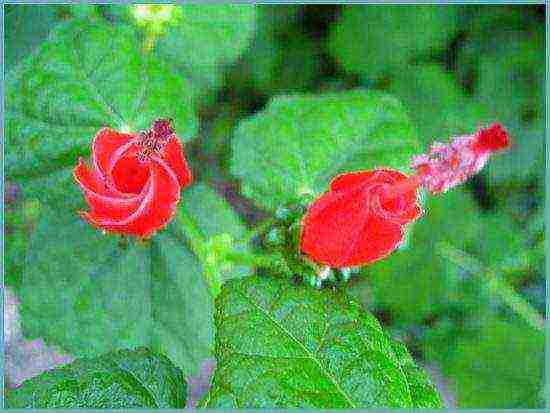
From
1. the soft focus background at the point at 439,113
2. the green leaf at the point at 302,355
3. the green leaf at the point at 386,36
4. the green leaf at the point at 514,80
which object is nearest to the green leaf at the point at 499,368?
the soft focus background at the point at 439,113

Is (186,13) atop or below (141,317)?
atop

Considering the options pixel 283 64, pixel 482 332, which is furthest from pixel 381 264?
pixel 283 64

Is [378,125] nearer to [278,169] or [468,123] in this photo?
[278,169]

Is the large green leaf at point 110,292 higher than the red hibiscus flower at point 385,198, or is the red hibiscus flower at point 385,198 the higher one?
the red hibiscus flower at point 385,198

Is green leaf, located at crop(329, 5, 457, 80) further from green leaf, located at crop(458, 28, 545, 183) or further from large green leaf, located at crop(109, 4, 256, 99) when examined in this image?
large green leaf, located at crop(109, 4, 256, 99)

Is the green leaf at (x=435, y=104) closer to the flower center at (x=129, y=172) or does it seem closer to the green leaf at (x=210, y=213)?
the green leaf at (x=210, y=213)

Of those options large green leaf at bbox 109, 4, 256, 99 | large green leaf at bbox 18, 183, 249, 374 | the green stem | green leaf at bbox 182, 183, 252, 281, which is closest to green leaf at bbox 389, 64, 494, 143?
the green stem

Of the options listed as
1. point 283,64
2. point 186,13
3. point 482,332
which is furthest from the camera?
point 283,64
